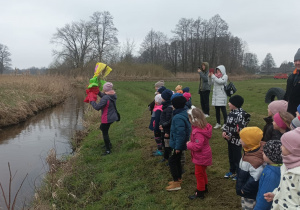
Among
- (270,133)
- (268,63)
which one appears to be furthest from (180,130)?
(268,63)

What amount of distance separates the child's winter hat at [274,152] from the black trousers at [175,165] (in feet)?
5.89

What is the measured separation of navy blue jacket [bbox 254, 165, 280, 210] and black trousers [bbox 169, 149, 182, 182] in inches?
68.1

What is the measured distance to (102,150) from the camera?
6703mm

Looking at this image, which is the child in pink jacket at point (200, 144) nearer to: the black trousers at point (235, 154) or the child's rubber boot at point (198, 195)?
the child's rubber boot at point (198, 195)

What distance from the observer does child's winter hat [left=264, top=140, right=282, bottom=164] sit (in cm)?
233

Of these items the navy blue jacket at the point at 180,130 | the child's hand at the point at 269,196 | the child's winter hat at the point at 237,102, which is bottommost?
the child's hand at the point at 269,196

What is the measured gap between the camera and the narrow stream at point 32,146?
5560 millimetres

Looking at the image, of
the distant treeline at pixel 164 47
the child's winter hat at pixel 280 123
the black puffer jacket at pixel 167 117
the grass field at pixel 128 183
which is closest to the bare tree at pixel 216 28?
the distant treeline at pixel 164 47

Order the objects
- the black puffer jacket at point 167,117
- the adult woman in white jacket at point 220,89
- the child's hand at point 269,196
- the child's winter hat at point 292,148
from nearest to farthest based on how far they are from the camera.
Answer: the child's winter hat at point 292,148 < the child's hand at point 269,196 < the black puffer jacket at point 167,117 < the adult woman in white jacket at point 220,89

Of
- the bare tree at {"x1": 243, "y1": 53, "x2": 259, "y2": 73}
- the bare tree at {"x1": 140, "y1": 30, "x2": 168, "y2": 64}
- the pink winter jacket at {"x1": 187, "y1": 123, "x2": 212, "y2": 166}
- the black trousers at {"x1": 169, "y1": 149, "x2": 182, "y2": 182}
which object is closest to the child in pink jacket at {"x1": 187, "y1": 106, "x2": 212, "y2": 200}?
the pink winter jacket at {"x1": 187, "y1": 123, "x2": 212, "y2": 166}

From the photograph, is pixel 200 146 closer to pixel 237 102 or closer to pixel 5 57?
pixel 237 102

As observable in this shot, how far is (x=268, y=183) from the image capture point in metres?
2.34

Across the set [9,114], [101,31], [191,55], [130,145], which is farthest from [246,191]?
[191,55]

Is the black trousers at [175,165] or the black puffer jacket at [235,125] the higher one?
the black puffer jacket at [235,125]
